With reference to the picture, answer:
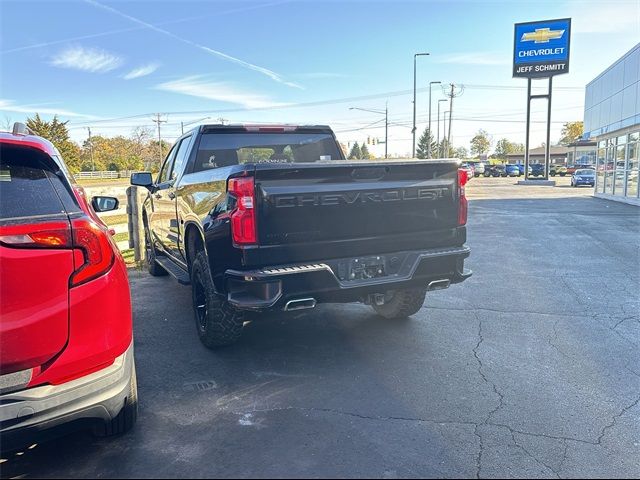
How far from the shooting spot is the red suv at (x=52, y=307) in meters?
2.32

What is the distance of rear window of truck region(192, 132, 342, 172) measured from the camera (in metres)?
5.56

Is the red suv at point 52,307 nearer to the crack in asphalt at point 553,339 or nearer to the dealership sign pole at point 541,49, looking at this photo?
the crack in asphalt at point 553,339

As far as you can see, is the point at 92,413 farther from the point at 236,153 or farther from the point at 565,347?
the point at 565,347

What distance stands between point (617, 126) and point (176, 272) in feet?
71.4

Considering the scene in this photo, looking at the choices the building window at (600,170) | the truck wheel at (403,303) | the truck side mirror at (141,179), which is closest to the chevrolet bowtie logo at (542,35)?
the building window at (600,170)

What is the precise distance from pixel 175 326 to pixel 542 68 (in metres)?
42.6

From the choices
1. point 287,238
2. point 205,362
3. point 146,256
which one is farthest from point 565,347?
point 146,256

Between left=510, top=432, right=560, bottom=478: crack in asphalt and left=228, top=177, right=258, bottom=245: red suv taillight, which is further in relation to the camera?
left=228, top=177, right=258, bottom=245: red suv taillight

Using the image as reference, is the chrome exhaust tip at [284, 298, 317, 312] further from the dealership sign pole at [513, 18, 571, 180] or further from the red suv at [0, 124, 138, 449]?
the dealership sign pole at [513, 18, 571, 180]

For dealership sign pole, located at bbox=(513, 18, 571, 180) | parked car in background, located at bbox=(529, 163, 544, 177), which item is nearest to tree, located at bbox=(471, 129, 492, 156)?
parked car in background, located at bbox=(529, 163, 544, 177)

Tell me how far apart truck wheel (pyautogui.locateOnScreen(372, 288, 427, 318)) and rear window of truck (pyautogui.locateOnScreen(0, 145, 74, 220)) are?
331cm

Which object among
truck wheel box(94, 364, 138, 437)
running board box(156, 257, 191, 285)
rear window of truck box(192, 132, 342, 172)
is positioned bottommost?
truck wheel box(94, 364, 138, 437)

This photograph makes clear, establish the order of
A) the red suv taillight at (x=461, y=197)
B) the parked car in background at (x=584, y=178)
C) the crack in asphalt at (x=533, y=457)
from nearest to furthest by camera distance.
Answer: the crack in asphalt at (x=533, y=457), the red suv taillight at (x=461, y=197), the parked car in background at (x=584, y=178)

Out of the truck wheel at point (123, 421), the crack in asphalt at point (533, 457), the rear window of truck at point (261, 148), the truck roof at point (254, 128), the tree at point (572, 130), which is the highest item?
the tree at point (572, 130)
